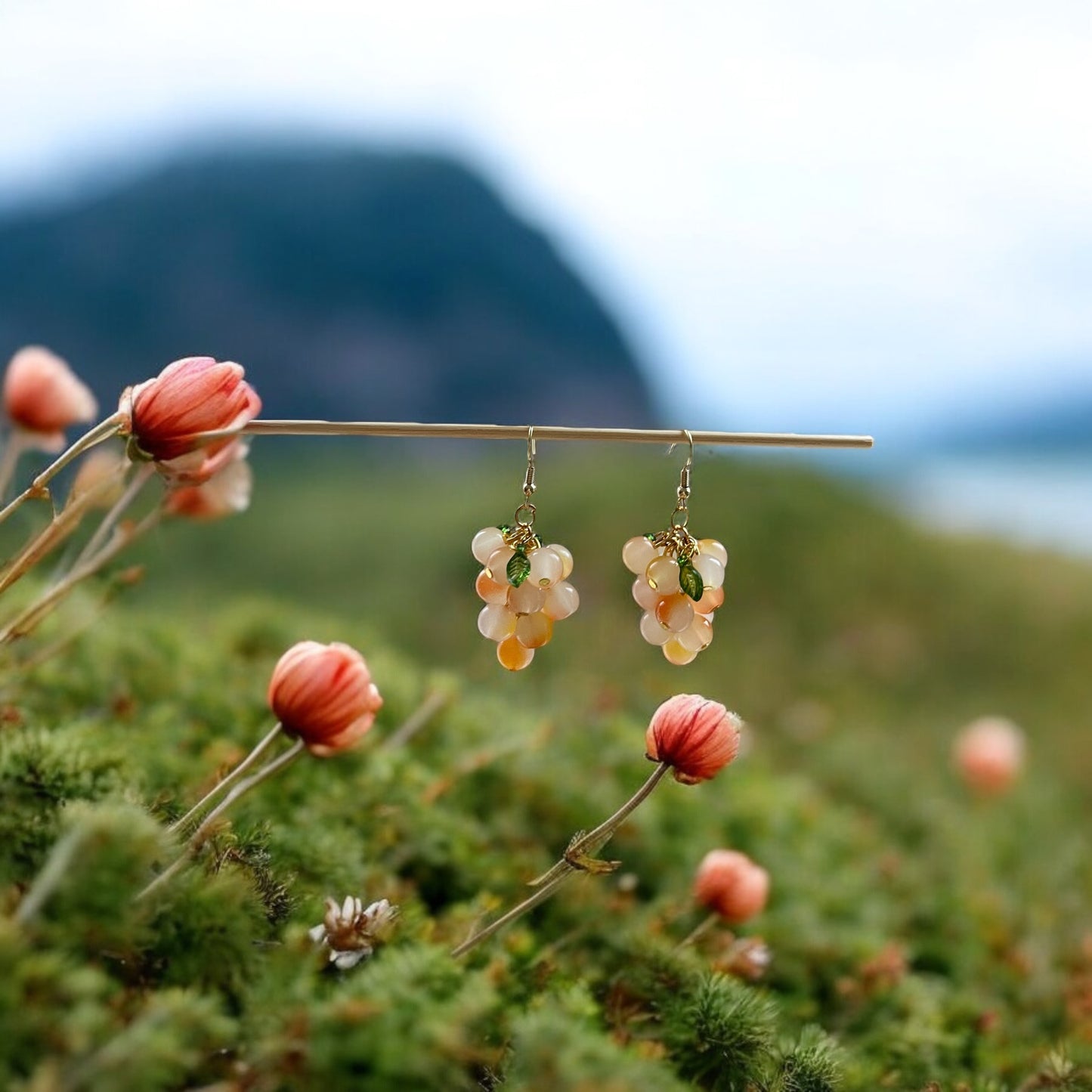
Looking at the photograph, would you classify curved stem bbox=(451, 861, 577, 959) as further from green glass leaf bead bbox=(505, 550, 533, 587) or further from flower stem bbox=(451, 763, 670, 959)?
green glass leaf bead bbox=(505, 550, 533, 587)

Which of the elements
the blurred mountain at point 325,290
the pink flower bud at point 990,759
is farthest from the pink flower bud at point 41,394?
the blurred mountain at point 325,290

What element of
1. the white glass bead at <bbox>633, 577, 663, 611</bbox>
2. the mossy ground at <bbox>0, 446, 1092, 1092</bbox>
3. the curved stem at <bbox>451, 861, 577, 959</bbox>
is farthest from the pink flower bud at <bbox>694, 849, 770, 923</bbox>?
the white glass bead at <bbox>633, 577, 663, 611</bbox>

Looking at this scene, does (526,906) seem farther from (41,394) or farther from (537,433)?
(41,394)

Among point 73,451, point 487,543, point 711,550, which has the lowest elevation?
point 73,451

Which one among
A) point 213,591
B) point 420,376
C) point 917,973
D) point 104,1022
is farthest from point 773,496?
point 420,376

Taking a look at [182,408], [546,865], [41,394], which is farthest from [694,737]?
[41,394]

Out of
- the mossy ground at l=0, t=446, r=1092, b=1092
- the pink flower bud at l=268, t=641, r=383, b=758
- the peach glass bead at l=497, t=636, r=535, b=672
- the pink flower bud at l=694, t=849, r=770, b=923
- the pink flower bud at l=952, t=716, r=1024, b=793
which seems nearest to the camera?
the mossy ground at l=0, t=446, r=1092, b=1092

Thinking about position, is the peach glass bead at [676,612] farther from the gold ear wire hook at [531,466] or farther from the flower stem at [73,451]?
the flower stem at [73,451]
